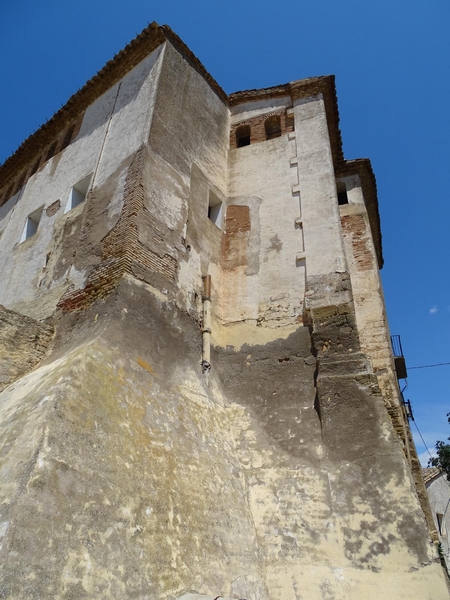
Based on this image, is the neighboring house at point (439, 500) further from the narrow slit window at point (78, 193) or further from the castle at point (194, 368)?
the narrow slit window at point (78, 193)

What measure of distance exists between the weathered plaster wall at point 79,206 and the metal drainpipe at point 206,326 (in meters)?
1.95

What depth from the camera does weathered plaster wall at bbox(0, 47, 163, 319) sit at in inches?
295

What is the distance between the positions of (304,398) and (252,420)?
2.81ft

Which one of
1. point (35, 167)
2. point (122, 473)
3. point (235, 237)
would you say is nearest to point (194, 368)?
point (122, 473)

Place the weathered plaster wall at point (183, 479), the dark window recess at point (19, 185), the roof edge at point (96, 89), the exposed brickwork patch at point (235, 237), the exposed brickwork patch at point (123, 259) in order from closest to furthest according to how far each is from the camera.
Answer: the weathered plaster wall at point (183, 479) < the exposed brickwork patch at point (123, 259) < the exposed brickwork patch at point (235, 237) < the roof edge at point (96, 89) < the dark window recess at point (19, 185)

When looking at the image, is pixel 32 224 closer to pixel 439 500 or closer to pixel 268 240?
pixel 268 240

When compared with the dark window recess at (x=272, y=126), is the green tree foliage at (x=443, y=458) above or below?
below

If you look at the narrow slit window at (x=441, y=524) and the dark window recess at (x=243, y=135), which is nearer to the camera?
the dark window recess at (x=243, y=135)

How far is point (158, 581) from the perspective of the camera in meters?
4.02

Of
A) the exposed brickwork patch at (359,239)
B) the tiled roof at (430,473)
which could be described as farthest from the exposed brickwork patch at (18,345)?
the tiled roof at (430,473)

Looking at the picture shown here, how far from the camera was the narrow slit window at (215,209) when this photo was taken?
30.6 feet

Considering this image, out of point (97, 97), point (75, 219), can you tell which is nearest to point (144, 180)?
point (75, 219)

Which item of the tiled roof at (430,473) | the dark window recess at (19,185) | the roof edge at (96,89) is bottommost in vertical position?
the tiled roof at (430,473)

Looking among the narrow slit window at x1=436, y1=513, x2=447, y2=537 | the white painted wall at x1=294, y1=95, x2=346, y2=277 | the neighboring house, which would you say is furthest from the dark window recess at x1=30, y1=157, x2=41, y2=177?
the narrow slit window at x1=436, y1=513, x2=447, y2=537
